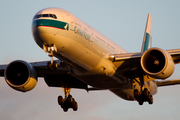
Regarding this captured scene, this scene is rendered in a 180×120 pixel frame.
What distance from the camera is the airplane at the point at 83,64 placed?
25250 mm

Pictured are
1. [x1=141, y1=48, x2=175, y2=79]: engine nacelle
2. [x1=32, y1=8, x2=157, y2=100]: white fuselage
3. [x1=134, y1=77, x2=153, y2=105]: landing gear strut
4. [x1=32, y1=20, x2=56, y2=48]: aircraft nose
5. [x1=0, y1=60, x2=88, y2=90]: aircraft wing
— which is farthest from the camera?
[x1=134, y1=77, x2=153, y2=105]: landing gear strut

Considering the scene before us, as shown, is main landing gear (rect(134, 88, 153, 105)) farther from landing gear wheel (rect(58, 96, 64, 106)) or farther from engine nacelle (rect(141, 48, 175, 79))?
landing gear wheel (rect(58, 96, 64, 106))

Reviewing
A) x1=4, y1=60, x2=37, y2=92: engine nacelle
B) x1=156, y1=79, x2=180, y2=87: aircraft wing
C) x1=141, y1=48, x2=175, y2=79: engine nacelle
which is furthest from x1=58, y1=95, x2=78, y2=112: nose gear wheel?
x1=141, y1=48, x2=175, y2=79: engine nacelle

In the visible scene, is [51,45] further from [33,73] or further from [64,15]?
[33,73]

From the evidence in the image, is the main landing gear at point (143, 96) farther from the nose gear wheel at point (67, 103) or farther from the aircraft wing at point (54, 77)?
the nose gear wheel at point (67, 103)

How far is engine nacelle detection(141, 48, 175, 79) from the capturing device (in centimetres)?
2770

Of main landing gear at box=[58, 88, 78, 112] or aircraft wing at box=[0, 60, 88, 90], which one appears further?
main landing gear at box=[58, 88, 78, 112]

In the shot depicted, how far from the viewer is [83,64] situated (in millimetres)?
28266

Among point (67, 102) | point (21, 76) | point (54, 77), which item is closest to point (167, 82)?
point (67, 102)

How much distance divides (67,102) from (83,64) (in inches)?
291

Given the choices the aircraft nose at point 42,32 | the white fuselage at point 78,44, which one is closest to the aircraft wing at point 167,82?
the white fuselage at point 78,44

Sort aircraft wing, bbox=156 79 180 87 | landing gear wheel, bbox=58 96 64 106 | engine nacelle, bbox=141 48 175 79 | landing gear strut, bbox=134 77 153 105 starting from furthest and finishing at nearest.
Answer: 1. landing gear wheel, bbox=58 96 64 106
2. aircraft wing, bbox=156 79 180 87
3. landing gear strut, bbox=134 77 153 105
4. engine nacelle, bbox=141 48 175 79

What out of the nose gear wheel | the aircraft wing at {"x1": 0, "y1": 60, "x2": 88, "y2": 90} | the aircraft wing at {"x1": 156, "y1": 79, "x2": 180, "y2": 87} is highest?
the aircraft wing at {"x1": 0, "y1": 60, "x2": 88, "y2": 90}

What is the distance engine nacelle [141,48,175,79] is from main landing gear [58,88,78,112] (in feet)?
29.7
